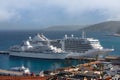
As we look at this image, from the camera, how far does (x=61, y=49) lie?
256 feet

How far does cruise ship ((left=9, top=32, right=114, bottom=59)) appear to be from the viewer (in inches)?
2921

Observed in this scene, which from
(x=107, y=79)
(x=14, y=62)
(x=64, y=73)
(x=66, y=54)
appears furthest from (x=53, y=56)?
(x=107, y=79)

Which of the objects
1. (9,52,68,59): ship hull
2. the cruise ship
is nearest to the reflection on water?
(9,52,68,59): ship hull

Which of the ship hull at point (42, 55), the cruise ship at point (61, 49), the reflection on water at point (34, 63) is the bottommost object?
the reflection on water at point (34, 63)

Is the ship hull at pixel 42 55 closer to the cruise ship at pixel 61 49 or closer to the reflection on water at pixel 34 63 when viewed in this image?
the cruise ship at pixel 61 49

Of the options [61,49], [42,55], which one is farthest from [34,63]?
[61,49]

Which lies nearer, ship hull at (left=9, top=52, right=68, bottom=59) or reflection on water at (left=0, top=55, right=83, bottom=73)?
reflection on water at (left=0, top=55, right=83, bottom=73)

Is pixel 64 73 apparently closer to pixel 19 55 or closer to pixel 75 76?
pixel 75 76

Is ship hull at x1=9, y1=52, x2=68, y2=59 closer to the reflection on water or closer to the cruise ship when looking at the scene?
the cruise ship

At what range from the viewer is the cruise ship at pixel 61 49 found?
74.2 meters

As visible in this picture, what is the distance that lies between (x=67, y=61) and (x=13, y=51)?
1534 centimetres

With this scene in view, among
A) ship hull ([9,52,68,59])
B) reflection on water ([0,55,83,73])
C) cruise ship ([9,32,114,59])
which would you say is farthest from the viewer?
cruise ship ([9,32,114,59])

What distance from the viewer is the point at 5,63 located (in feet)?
226

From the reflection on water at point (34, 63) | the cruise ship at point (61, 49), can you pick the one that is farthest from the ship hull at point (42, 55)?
the reflection on water at point (34, 63)
